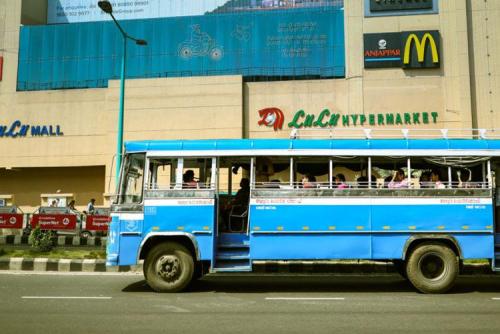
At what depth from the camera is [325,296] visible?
865cm

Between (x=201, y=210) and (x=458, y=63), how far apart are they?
2867cm

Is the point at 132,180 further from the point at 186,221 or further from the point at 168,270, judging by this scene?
the point at 168,270

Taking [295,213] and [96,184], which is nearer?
[295,213]

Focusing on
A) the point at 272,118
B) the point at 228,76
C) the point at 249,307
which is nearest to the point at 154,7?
the point at 228,76

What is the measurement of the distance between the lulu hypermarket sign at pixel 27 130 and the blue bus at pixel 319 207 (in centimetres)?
2906

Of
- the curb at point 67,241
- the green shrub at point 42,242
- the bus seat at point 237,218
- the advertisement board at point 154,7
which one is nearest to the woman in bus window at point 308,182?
the bus seat at point 237,218

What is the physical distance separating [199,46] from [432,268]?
3056 cm

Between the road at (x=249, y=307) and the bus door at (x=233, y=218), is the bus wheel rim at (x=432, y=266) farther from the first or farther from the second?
the bus door at (x=233, y=218)

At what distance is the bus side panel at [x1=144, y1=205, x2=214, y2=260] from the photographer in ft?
29.6

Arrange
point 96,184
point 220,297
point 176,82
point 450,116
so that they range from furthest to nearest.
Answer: point 96,184, point 176,82, point 450,116, point 220,297

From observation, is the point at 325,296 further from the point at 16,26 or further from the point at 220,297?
the point at 16,26

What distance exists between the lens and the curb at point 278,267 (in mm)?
11953

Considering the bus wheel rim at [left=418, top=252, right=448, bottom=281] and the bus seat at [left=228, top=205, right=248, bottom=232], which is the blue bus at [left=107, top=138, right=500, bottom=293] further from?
the bus seat at [left=228, top=205, right=248, bottom=232]

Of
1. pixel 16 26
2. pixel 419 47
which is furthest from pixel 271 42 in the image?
pixel 16 26
